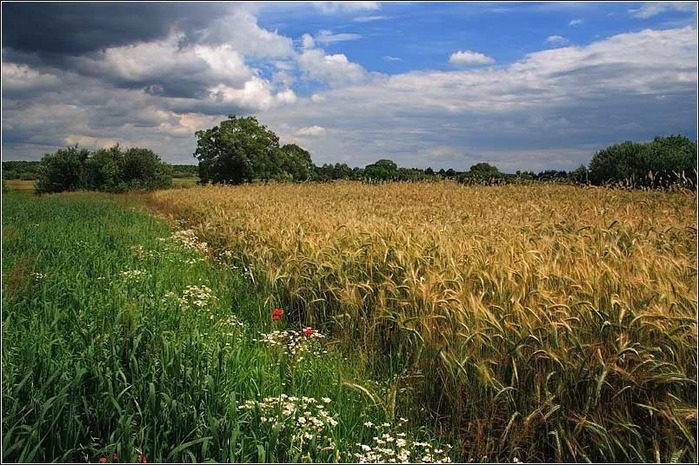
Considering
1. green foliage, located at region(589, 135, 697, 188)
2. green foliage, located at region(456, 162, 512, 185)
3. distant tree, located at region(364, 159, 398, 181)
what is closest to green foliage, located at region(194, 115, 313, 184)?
distant tree, located at region(364, 159, 398, 181)

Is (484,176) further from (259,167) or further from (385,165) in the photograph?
(259,167)

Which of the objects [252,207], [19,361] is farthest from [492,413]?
[252,207]

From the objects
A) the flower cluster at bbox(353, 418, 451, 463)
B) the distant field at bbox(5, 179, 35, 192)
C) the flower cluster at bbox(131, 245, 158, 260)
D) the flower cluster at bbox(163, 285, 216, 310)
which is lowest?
the flower cluster at bbox(353, 418, 451, 463)

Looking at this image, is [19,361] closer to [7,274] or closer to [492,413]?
[7,274]

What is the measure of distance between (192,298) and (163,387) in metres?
2.79

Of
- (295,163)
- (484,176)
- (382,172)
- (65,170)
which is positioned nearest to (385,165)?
(382,172)

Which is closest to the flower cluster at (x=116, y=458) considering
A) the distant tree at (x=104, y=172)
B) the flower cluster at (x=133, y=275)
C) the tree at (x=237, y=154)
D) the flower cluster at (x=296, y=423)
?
the flower cluster at (x=296, y=423)

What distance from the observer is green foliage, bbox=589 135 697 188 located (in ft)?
28.7

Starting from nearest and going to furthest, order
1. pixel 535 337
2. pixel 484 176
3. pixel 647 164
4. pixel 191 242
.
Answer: pixel 535 337 → pixel 647 164 → pixel 191 242 → pixel 484 176

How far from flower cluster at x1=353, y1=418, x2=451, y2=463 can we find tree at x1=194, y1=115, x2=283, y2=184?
2876 centimetres

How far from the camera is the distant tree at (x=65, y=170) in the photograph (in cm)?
3794

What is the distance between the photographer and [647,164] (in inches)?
415

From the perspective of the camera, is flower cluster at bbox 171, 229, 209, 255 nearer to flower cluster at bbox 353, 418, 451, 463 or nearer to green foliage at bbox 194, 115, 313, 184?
flower cluster at bbox 353, 418, 451, 463

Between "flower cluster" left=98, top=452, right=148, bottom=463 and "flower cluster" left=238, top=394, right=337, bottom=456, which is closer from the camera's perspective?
"flower cluster" left=98, top=452, right=148, bottom=463
